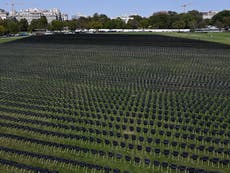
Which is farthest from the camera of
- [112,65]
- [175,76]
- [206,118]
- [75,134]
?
[112,65]

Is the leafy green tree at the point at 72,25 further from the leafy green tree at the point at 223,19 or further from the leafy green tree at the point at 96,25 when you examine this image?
the leafy green tree at the point at 223,19

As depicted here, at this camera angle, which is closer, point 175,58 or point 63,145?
point 63,145

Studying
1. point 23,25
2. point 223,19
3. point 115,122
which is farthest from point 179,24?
point 115,122

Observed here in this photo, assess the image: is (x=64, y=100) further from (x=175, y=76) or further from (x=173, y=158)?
(x=175, y=76)

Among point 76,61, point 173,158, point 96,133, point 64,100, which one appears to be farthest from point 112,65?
point 173,158

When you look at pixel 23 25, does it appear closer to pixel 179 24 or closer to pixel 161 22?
pixel 161 22

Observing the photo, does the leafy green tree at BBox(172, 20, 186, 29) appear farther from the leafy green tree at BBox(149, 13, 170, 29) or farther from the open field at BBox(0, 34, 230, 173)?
the open field at BBox(0, 34, 230, 173)

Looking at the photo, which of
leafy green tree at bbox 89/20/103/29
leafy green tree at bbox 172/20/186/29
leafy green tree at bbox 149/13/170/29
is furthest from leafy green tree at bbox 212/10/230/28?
leafy green tree at bbox 89/20/103/29

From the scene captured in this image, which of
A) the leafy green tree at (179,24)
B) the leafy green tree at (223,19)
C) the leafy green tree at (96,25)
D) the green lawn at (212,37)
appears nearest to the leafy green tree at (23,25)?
the leafy green tree at (96,25)
